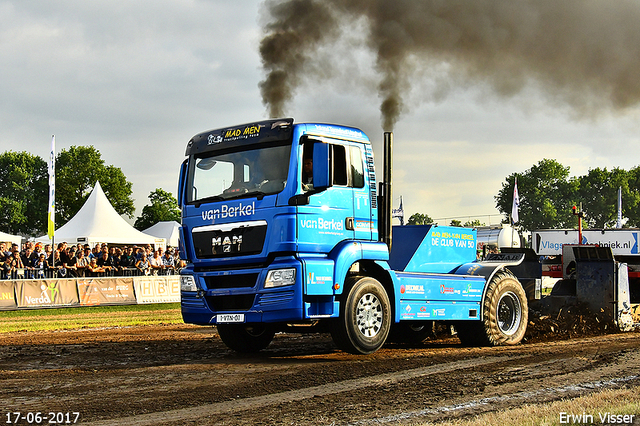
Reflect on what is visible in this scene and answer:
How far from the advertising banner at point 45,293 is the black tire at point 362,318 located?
47.5 feet

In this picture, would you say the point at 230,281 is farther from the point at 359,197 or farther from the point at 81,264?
the point at 81,264

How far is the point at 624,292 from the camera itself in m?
11.8

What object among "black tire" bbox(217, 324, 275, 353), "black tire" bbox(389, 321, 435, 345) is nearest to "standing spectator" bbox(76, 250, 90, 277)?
"black tire" bbox(217, 324, 275, 353)

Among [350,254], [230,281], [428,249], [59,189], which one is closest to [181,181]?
[230,281]

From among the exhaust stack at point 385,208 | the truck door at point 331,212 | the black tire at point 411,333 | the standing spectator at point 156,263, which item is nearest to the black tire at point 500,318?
the black tire at point 411,333

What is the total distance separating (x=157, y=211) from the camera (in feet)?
281

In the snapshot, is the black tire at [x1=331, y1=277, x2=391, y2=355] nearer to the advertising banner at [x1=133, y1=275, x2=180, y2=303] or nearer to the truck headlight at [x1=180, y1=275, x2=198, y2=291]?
the truck headlight at [x1=180, y1=275, x2=198, y2=291]

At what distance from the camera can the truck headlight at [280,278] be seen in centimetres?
833

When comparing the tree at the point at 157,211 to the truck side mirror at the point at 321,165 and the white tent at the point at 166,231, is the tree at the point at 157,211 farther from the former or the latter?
the truck side mirror at the point at 321,165

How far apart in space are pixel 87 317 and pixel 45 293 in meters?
2.53

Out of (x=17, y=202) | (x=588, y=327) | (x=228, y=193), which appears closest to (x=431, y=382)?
(x=228, y=193)

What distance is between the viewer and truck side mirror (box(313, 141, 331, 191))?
27.8 ft

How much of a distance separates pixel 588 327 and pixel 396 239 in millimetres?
4085

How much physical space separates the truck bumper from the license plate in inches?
0.6
